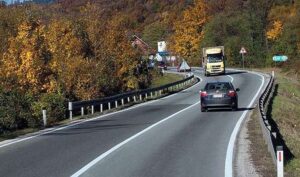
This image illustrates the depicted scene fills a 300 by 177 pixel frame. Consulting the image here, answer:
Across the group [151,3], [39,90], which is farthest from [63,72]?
[151,3]

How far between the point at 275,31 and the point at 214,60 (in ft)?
103

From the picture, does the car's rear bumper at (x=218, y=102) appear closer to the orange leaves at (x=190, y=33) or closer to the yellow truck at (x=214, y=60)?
the yellow truck at (x=214, y=60)

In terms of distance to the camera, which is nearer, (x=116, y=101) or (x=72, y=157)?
(x=72, y=157)

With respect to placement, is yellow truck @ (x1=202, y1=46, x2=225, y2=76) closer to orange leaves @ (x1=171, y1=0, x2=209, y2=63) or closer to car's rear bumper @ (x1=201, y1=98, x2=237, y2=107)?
car's rear bumper @ (x1=201, y1=98, x2=237, y2=107)

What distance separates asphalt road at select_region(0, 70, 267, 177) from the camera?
1184cm

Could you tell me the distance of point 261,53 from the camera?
95688mm

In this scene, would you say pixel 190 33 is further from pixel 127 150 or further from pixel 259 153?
pixel 259 153

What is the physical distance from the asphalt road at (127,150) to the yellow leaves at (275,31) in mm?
73756

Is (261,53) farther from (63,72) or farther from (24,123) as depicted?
(24,123)

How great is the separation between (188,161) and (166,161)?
1.57ft

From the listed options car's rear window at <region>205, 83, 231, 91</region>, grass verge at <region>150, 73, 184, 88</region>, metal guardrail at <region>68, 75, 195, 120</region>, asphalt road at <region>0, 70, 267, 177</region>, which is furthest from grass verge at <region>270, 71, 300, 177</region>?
grass verge at <region>150, 73, 184, 88</region>

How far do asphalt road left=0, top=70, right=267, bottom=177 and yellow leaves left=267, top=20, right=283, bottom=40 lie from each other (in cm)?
7376

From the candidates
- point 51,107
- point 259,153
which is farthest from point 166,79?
point 259,153

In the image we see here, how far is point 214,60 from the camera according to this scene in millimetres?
68125
